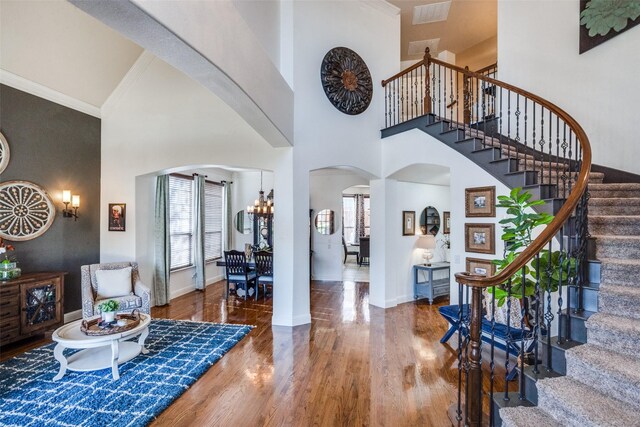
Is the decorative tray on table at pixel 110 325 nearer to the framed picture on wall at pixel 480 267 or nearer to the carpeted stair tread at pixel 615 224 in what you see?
the framed picture on wall at pixel 480 267

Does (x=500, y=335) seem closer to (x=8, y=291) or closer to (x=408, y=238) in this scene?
(x=408, y=238)

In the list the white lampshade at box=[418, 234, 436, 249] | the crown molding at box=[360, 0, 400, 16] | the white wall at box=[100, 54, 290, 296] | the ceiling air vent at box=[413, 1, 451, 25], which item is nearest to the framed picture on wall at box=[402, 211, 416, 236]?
the white lampshade at box=[418, 234, 436, 249]

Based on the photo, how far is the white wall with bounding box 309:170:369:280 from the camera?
308 inches

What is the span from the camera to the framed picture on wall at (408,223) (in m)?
5.96

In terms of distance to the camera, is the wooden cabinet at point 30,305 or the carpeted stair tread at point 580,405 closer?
the carpeted stair tread at point 580,405

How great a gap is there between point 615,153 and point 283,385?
4841mm

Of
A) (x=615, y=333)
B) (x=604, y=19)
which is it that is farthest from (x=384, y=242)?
(x=604, y=19)

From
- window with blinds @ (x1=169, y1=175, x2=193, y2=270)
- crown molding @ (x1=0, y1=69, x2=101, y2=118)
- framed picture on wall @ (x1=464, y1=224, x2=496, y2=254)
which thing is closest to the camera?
crown molding @ (x1=0, y1=69, x2=101, y2=118)

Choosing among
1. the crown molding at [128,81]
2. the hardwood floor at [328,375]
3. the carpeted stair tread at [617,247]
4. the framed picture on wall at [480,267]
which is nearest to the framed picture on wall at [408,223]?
the hardwood floor at [328,375]

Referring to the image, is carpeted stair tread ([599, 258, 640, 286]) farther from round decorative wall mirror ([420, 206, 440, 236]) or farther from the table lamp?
round decorative wall mirror ([420, 206, 440, 236])

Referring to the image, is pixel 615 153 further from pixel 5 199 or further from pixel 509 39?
pixel 5 199

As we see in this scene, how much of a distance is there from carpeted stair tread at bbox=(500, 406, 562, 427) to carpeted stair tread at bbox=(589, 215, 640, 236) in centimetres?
190

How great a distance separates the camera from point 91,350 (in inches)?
139

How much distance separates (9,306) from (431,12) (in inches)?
319
